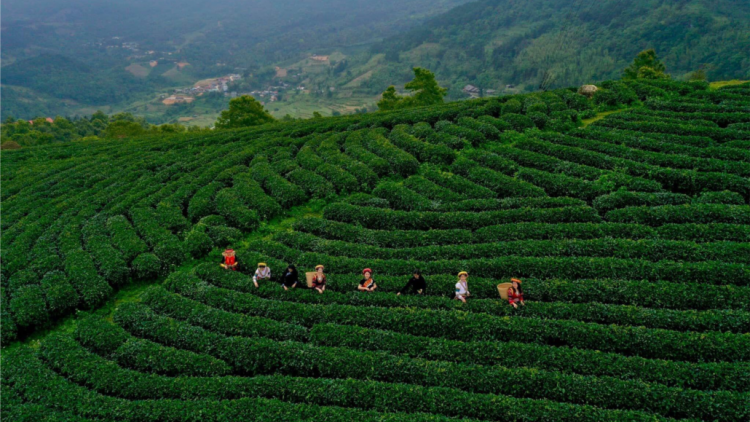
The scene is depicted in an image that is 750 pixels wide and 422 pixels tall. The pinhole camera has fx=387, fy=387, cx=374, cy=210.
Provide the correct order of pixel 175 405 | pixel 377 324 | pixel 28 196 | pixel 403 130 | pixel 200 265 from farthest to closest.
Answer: pixel 403 130 < pixel 28 196 < pixel 200 265 < pixel 377 324 < pixel 175 405

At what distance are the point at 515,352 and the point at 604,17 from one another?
220268 millimetres

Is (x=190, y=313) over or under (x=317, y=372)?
over

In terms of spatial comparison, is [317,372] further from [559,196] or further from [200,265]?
[559,196]

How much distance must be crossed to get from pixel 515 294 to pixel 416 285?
353 centimetres

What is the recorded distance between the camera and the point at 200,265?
1778cm

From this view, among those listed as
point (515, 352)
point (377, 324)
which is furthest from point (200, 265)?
point (515, 352)

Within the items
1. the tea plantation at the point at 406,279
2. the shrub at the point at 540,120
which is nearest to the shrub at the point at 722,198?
the tea plantation at the point at 406,279

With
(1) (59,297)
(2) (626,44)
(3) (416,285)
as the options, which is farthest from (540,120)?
(2) (626,44)

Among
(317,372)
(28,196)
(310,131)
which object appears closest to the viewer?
(317,372)

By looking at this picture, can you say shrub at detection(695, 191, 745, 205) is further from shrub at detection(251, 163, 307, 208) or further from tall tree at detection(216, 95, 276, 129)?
tall tree at detection(216, 95, 276, 129)

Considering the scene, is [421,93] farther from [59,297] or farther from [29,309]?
[29,309]

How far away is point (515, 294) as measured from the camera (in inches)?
536

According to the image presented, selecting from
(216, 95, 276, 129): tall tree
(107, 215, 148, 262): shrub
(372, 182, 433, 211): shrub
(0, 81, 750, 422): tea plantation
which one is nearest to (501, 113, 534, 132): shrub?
(0, 81, 750, 422): tea plantation

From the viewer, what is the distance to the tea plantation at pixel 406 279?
11.2 meters
